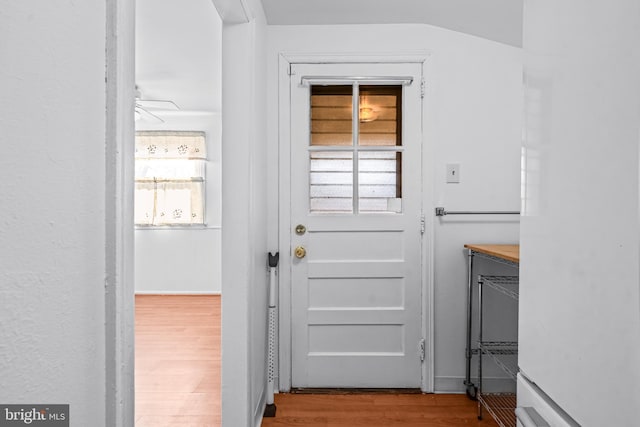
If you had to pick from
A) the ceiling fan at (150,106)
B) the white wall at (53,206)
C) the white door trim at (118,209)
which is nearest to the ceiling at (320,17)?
the ceiling fan at (150,106)

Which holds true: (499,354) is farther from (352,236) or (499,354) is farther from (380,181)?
(380,181)

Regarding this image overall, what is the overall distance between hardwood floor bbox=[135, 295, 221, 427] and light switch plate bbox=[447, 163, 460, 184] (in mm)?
1889

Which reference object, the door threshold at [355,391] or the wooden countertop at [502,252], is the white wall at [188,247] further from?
the wooden countertop at [502,252]

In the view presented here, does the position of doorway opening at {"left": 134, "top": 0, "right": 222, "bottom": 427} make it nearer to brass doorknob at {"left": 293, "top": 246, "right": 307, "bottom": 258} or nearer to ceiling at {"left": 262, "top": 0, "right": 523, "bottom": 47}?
ceiling at {"left": 262, "top": 0, "right": 523, "bottom": 47}

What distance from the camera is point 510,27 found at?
2404 mm

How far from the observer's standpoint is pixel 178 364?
3.01 meters

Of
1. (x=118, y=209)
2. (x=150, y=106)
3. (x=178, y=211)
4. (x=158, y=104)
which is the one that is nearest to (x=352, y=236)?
(x=118, y=209)

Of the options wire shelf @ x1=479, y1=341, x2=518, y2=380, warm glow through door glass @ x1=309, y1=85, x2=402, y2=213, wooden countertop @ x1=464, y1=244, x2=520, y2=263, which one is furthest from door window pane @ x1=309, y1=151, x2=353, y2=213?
wire shelf @ x1=479, y1=341, x2=518, y2=380

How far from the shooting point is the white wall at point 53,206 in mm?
466

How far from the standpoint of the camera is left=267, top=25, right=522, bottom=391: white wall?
8.37 ft

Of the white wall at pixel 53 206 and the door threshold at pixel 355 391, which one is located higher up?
the white wall at pixel 53 206

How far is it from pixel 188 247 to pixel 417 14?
3911 mm

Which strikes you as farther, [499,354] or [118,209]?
[499,354]

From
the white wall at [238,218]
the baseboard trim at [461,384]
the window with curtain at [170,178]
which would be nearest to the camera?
the white wall at [238,218]
